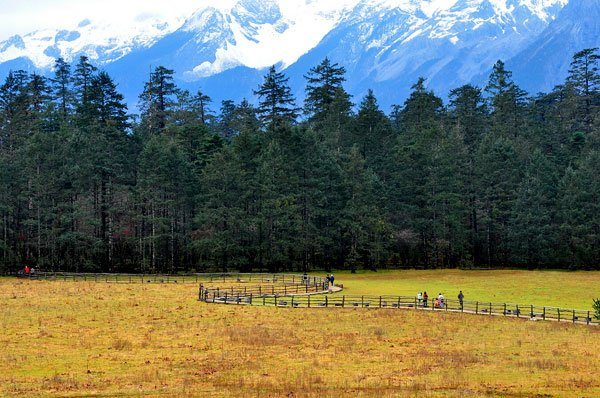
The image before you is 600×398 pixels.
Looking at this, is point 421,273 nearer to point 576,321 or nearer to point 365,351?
point 576,321

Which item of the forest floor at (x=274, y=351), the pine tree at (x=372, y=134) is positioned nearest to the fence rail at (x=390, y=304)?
the forest floor at (x=274, y=351)

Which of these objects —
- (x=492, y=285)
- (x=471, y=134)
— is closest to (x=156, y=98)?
(x=471, y=134)

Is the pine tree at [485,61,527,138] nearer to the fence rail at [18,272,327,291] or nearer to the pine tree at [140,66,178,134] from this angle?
Answer: the fence rail at [18,272,327,291]

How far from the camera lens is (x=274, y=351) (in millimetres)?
36688

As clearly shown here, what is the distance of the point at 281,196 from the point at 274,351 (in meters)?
56.7

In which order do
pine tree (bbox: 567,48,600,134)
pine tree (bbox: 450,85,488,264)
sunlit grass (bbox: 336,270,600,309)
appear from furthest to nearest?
pine tree (bbox: 567,48,600,134) < pine tree (bbox: 450,85,488,264) < sunlit grass (bbox: 336,270,600,309)

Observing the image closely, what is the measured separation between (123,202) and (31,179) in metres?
14.0


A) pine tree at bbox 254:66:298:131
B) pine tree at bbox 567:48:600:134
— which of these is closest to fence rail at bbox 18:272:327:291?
pine tree at bbox 254:66:298:131

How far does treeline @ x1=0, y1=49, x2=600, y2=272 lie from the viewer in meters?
90.0

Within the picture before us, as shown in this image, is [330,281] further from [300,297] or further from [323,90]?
[323,90]

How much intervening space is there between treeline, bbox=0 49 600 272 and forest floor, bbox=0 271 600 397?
1181 inches

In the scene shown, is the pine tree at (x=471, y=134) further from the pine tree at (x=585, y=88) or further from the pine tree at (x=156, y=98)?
the pine tree at (x=156, y=98)

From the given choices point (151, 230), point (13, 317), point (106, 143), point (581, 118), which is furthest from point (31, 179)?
point (581, 118)

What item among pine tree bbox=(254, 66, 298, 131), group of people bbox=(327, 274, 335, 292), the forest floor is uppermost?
pine tree bbox=(254, 66, 298, 131)
